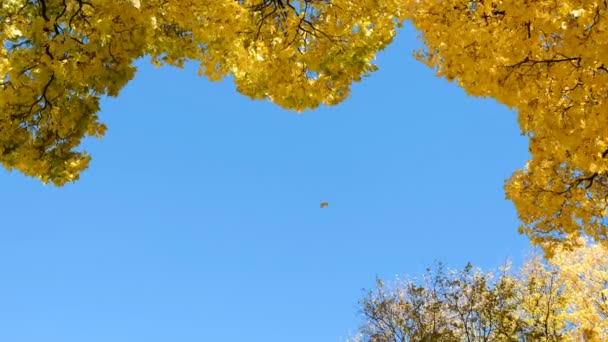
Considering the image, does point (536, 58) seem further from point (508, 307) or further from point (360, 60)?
point (508, 307)

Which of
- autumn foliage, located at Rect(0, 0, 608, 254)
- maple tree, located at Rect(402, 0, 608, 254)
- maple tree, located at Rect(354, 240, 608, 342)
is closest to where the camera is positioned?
maple tree, located at Rect(402, 0, 608, 254)

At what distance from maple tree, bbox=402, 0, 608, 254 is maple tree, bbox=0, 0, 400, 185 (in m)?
1.63

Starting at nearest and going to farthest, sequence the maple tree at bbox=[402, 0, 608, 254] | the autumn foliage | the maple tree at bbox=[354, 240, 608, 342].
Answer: the maple tree at bbox=[402, 0, 608, 254] → the autumn foliage → the maple tree at bbox=[354, 240, 608, 342]

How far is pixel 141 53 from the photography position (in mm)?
6602

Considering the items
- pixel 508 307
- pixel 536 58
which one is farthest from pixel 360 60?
pixel 508 307

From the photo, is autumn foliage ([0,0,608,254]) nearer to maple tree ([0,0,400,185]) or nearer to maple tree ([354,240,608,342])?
maple tree ([0,0,400,185])

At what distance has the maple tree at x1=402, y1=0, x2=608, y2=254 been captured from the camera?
5.34 metres

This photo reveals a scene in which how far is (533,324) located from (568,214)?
560 inches

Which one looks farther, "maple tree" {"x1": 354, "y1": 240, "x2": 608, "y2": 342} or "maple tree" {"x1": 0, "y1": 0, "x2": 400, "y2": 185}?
"maple tree" {"x1": 354, "y1": 240, "x2": 608, "y2": 342}

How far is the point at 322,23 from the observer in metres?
9.37

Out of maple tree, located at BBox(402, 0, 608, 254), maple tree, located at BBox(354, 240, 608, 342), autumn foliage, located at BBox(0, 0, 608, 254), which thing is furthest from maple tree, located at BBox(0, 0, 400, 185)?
maple tree, located at BBox(354, 240, 608, 342)

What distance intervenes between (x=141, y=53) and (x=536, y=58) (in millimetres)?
4654

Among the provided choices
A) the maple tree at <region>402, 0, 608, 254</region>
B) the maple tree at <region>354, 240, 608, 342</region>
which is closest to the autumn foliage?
the maple tree at <region>402, 0, 608, 254</region>

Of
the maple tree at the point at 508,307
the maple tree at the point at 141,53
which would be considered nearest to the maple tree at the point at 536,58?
the maple tree at the point at 141,53
